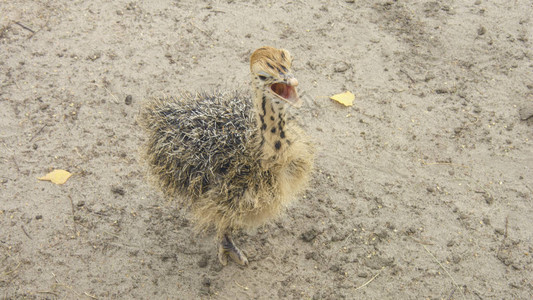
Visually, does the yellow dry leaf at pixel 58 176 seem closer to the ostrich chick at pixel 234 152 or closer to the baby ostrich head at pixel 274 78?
the ostrich chick at pixel 234 152

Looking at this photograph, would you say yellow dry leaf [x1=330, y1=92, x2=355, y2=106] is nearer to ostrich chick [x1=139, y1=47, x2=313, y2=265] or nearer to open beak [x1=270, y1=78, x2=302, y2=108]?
ostrich chick [x1=139, y1=47, x2=313, y2=265]

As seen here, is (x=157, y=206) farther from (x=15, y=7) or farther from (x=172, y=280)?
(x=15, y=7)

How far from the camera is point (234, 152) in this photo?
3.08 meters

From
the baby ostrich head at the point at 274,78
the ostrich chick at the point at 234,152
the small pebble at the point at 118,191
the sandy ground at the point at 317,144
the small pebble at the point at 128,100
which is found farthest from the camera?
the small pebble at the point at 128,100

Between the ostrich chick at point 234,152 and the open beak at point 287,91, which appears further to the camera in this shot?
the ostrich chick at point 234,152

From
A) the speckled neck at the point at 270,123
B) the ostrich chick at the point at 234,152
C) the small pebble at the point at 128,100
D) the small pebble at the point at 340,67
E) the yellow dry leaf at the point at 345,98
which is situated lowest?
the small pebble at the point at 128,100

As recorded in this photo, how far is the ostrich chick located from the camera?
114 inches

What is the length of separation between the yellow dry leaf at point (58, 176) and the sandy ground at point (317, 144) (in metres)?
0.08

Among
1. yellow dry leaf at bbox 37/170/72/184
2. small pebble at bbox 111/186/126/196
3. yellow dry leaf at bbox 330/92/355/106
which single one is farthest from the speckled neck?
yellow dry leaf at bbox 37/170/72/184

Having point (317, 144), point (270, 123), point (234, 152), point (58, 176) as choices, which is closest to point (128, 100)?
point (58, 176)

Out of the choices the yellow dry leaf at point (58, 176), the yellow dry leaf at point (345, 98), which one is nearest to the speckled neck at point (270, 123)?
the yellow dry leaf at point (345, 98)

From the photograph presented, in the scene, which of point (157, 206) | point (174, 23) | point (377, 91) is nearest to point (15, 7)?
point (174, 23)

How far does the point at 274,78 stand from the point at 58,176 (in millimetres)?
2749

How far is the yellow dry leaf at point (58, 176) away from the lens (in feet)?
14.4
